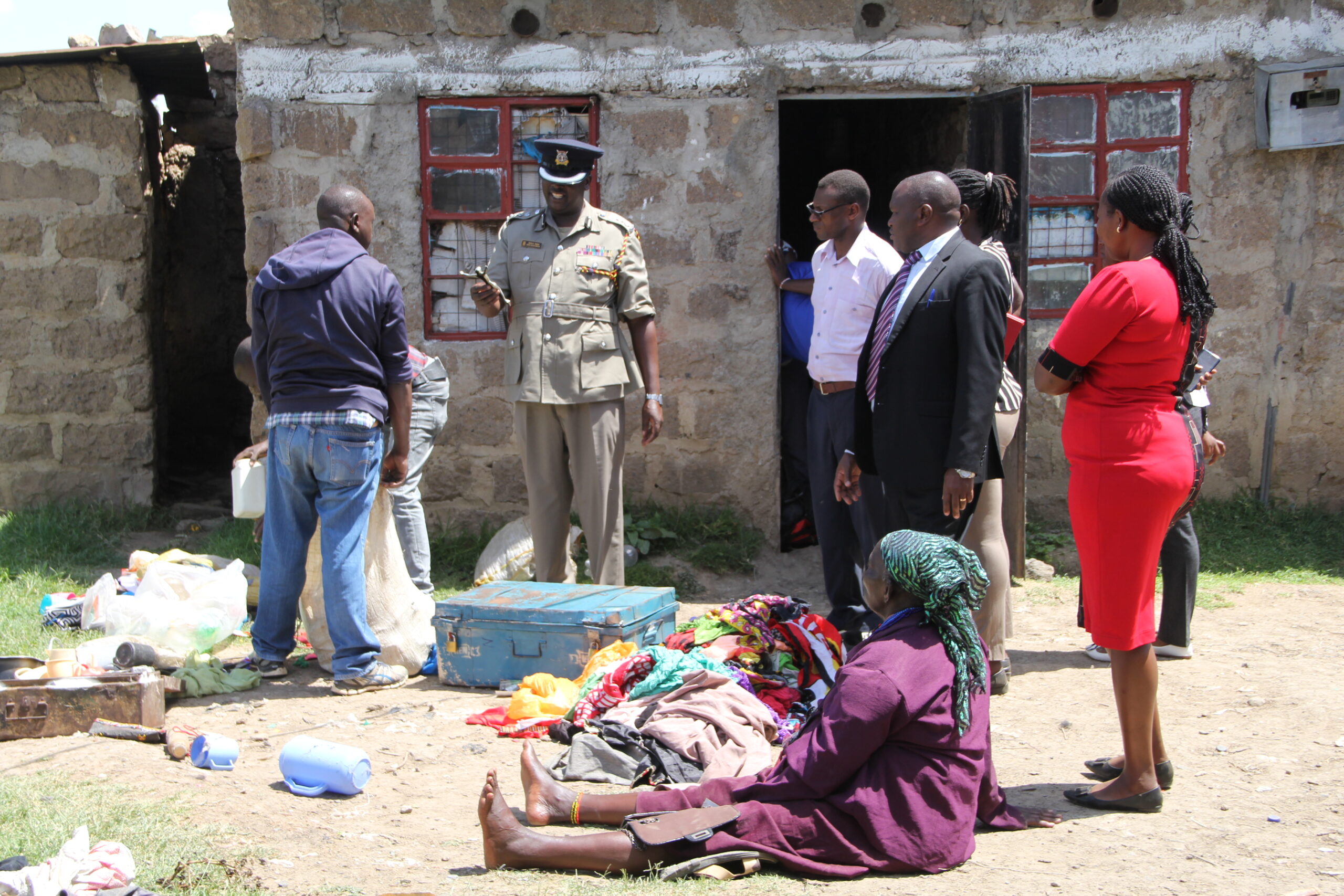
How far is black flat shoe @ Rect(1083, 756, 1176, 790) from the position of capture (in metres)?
3.46

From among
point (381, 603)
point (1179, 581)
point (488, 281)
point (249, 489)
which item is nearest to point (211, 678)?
point (381, 603)

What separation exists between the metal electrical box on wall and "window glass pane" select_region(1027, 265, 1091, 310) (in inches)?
48.6

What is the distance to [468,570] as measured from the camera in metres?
6.36

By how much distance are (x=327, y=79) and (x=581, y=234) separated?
6.46ft

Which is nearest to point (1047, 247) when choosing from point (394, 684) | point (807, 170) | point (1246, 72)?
point (1246, 72)

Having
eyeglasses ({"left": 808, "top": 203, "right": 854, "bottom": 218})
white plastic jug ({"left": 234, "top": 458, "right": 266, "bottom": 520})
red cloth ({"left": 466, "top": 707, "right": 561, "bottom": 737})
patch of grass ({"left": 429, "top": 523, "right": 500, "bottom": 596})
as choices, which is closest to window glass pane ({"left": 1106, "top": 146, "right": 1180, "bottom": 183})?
eyeglasses ({"left": 808, "top": 203, "right": 854, "bottom": 218})

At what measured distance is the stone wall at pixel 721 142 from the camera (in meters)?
6.21

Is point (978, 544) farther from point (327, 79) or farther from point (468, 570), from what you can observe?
point (327, 79)

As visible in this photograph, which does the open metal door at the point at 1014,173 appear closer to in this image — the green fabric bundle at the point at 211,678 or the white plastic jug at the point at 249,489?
the white plastic jug at the point at 249,489

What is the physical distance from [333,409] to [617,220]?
5.79 ft

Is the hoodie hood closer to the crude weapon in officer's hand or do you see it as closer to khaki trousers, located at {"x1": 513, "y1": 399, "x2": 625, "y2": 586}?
the crude weapon in officer's hand

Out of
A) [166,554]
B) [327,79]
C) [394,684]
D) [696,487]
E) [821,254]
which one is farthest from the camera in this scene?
[696,487]

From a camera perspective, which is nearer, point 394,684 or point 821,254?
point 394,684

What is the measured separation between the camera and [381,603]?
4863 mm
